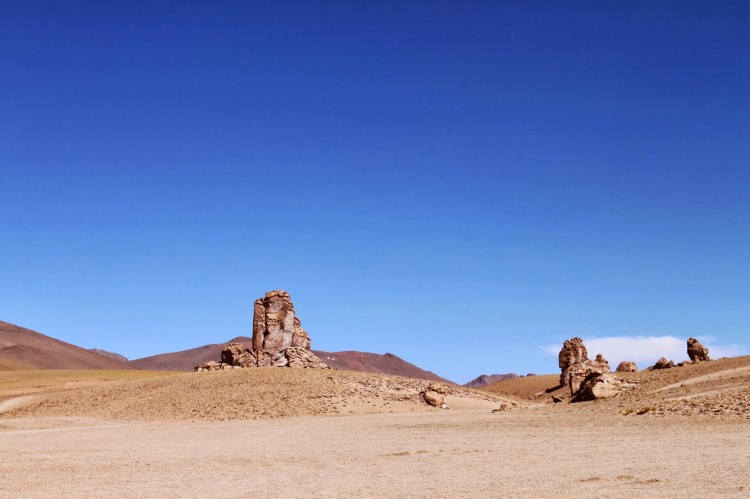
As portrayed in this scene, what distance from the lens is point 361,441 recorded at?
77.6 feet

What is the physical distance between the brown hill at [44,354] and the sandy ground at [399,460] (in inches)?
5814

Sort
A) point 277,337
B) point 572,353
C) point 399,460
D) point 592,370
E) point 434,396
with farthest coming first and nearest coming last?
1. point 572,353
2. point 277,337
3. point 434,396
4. point 592,370
5. point 399,460

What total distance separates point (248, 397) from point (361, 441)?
17900 mm

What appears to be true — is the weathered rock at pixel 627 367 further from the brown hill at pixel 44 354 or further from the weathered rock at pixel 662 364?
the brown hill at pixel 44 354

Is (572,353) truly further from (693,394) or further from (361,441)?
(361,441)

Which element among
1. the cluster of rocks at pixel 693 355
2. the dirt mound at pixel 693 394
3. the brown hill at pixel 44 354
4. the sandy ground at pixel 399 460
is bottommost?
the sandy ground at pixel 399 460

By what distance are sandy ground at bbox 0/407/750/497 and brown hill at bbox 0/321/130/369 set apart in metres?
148

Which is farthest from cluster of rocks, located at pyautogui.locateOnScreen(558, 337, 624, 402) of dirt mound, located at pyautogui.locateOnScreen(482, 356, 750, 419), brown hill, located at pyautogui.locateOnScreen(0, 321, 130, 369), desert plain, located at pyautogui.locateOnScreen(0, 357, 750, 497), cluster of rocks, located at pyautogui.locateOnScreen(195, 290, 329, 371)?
brown hill, located at pyautogui.locateOnScreen(0, 321, 130, 369)

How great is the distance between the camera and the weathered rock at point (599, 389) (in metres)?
35.0

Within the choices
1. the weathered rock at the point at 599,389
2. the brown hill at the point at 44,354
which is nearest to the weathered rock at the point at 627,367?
the weathered rock at the point at 599,389

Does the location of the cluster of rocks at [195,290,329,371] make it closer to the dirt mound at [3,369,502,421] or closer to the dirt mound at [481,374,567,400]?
the dirt mound at [3,369,502,421]

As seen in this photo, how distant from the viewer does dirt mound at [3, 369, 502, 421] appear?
125 ft

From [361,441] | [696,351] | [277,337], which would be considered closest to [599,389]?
[361,441]

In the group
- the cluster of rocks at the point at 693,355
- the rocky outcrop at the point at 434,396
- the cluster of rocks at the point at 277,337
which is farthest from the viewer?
the cluster of rocks at the point at 693,355
